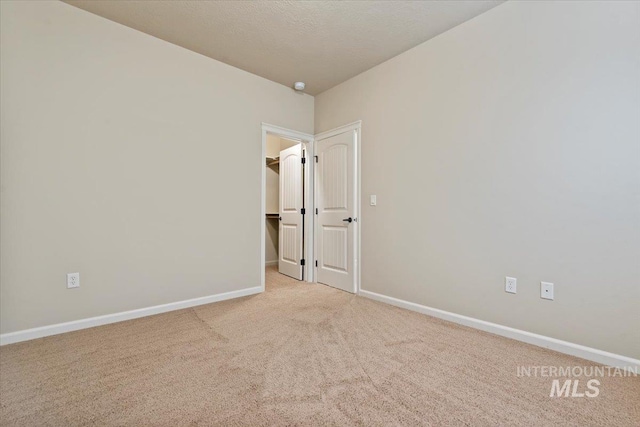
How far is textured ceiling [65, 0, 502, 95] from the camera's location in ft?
7.63

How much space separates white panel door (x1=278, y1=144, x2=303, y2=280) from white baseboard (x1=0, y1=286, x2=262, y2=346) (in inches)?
44.0

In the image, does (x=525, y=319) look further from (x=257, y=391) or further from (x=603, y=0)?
A: (x=603, y=0)

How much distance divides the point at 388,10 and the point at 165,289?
126 inches

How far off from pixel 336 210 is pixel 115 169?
7.78 ft

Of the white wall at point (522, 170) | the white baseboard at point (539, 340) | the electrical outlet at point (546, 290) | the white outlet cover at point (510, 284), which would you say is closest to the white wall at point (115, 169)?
the white wall at point (522, 170)

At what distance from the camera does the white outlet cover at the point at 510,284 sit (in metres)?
2.21

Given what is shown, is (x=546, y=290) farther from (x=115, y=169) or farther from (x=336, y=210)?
(x=115, y=169)

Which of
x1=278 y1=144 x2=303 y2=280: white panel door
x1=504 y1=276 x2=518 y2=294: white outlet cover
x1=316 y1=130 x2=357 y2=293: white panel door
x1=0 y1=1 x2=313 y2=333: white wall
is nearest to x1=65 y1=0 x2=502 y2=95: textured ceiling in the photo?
x1=0 y1=1 x2=313 y2=333: white wall

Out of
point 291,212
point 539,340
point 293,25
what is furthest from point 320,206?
point 539,340

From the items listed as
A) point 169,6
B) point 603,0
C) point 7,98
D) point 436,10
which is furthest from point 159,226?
point 603,0

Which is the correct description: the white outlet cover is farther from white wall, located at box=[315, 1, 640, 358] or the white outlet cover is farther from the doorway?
the doorway

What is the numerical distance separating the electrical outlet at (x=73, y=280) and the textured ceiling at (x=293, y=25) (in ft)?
7.18

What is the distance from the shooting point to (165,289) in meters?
2.82

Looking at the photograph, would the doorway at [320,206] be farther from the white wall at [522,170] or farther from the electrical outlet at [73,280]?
the electrical outlet at [73,280]
